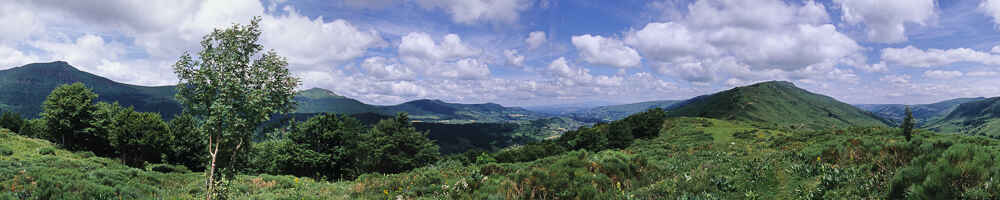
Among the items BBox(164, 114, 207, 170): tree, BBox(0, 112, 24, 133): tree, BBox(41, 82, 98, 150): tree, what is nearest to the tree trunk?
BBox(164, 114, 207, 170): tree

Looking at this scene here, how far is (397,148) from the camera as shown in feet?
198

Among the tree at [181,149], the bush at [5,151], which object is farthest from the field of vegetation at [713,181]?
the tree at [181,149]

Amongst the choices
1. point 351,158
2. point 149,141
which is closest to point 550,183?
point 351,158

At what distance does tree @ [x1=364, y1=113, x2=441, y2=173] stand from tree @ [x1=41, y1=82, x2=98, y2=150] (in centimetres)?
3349

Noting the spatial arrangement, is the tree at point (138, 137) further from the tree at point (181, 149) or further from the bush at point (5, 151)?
the bush at point (5, 151)

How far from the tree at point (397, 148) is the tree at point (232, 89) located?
41220 mm

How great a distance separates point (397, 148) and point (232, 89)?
159ft

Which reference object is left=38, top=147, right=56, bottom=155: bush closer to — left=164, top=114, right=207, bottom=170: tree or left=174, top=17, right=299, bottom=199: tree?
left=164, top=114, right=207, bottom=170: tree

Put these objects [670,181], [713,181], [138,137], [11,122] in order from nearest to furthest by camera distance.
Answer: [713,181]
[670,181]
[138,137]
[11,122]

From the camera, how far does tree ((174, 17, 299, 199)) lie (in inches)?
515

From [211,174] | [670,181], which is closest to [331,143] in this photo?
[211,174]

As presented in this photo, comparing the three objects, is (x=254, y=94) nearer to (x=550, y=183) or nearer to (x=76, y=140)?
(x=550, y=183)

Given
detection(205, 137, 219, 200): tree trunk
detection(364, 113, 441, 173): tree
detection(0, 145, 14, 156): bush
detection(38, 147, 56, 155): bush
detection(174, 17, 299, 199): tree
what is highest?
detection(174, 17, 299, 199): tree

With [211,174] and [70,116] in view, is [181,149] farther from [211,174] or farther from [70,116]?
[211,174]
